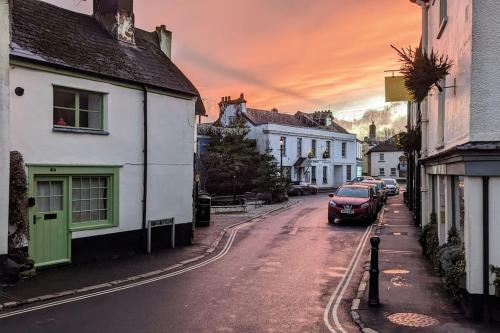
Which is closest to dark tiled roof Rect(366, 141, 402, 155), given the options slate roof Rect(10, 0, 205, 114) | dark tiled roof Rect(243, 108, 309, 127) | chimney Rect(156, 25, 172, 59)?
dark tiled roof Rect(243, 108, 309, 127)

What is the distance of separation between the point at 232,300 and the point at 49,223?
5696 millimetres

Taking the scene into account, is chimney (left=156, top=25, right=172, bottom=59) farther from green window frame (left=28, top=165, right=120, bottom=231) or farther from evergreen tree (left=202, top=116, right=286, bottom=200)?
evergreen tree (left=202, top=116, right=286, bottom=200)

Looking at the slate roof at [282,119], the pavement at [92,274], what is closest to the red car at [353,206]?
the pavement at [92,274]

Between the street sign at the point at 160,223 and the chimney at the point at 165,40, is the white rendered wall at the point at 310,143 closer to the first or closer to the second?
the chimney at the point at 165,40

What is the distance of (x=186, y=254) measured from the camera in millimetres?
14562

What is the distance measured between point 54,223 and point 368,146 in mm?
87293

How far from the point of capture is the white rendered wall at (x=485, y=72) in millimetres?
7457

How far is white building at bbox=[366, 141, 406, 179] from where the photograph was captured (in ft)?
258

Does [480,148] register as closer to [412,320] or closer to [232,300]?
[412,320]

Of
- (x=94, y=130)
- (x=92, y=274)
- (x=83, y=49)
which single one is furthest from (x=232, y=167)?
(x=92, y=274)

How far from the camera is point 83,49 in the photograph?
547 inches

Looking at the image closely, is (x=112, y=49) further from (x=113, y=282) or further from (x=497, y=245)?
(x=497, y=245)

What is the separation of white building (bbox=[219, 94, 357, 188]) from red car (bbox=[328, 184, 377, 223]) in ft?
68.6

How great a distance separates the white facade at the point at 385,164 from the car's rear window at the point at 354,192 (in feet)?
187
